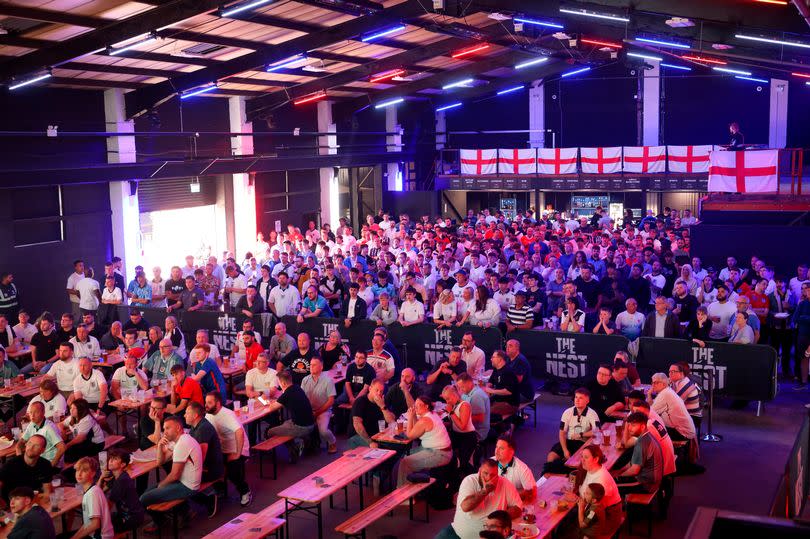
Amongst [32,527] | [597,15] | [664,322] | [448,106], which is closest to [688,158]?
[448,106]

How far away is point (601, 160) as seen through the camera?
27.3 m

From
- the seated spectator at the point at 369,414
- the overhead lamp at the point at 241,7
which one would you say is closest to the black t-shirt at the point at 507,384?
the seated spectator at the point at 369,414

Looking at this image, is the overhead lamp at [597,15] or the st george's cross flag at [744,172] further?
the st george's cross flag at [744,172]

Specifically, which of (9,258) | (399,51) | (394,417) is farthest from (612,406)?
(399,51)

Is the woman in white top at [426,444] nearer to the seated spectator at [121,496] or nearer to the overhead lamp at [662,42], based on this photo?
the seated spectator at [121,496]

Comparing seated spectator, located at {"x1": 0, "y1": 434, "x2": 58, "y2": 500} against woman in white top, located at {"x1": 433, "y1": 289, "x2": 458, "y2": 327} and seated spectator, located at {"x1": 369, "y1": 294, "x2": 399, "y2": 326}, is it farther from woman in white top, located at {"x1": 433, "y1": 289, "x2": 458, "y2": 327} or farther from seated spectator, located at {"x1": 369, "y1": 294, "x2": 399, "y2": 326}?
woman in white top, located at {"x1": 433, "y1": 289, "x2": 458, "y2": 327}

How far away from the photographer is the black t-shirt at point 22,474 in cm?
844

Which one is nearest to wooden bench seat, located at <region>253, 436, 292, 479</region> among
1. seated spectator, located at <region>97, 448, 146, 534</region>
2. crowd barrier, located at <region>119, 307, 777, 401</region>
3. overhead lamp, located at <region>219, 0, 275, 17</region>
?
seated spectator, located at <region>97, 448, 146, 534</region>

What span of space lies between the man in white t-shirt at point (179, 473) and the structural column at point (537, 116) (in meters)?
24.2

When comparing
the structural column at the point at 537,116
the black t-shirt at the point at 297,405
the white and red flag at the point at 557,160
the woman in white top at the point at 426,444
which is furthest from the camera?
the structural column at the point at 537,116

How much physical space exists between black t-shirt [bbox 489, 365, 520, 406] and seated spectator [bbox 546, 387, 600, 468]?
5.07ft

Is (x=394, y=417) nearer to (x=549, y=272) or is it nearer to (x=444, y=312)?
(x=444, y=312)

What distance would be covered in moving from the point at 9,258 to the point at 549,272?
10.6m

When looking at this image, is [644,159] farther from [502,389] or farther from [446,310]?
[502,389]
